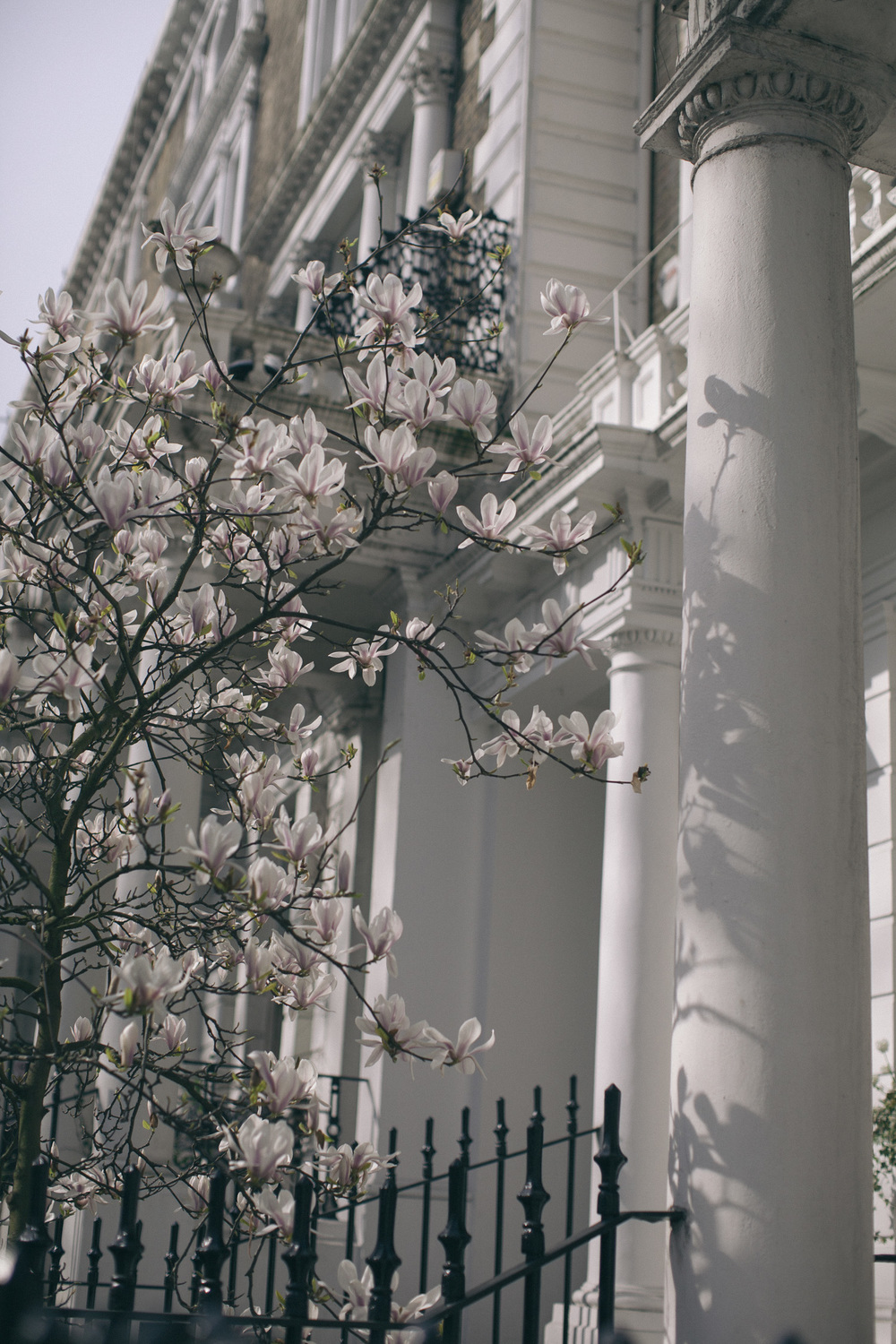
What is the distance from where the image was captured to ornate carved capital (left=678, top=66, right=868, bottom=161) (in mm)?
Answer: 3709

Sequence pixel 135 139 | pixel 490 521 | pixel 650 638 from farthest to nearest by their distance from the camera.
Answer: pixel 135 139 → pixel 650 638 → pixel 490 521

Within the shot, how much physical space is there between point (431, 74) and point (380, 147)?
1627mm

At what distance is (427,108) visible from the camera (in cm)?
1334

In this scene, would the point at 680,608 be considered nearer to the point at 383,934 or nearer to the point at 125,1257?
the point at 383,934

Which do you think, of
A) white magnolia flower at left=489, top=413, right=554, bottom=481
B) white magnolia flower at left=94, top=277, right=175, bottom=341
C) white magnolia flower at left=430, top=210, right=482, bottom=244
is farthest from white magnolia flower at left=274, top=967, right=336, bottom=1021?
white magnolia flower at left=430, top=210, right=482, bottom=244

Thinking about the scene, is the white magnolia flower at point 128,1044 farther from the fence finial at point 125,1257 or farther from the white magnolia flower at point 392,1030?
the white magnolia flower at point 392,1030

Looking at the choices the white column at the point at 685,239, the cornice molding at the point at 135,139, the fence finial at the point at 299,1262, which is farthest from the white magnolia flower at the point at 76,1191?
the cornice molding at the point at 135,139

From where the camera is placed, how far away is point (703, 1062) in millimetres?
3141

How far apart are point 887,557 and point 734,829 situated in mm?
4752

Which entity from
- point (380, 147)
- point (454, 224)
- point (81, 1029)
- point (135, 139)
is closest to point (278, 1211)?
point (81, 1029)

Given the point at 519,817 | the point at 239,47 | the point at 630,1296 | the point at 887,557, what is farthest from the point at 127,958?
the point at 239,47

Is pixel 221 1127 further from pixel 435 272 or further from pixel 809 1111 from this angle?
pixel 435 272

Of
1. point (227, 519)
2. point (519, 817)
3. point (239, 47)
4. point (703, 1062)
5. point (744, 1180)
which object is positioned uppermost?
point (239, 47)

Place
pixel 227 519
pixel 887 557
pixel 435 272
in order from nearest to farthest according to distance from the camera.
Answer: pixel 227 519 < pixel 887 557 < pixel 435 272
